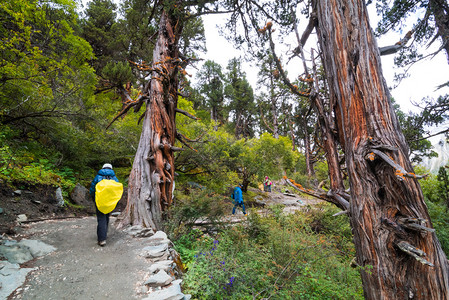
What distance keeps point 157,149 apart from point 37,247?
2.79 m

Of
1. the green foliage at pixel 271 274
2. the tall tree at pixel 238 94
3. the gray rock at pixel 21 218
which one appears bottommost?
the green foliage at pixel 271 274

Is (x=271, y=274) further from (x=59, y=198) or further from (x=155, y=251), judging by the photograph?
(x=59, y=198)

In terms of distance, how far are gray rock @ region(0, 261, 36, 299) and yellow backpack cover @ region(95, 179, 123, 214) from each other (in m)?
1.09

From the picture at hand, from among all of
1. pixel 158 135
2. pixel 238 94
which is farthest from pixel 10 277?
pixel 238 94

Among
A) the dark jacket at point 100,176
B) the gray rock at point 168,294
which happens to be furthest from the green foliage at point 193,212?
the gray rock at point 168,294

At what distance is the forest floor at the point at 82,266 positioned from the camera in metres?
2.11

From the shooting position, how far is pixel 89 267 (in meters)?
2.63

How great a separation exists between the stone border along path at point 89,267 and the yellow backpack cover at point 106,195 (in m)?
0.68

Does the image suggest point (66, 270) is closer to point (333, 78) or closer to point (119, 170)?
point (333, 78)

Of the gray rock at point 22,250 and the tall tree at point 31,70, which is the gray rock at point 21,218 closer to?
the gray rock at point 22,250

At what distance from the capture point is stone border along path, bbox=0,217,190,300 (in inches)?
82.9

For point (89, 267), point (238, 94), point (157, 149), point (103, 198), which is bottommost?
point (89, 267)

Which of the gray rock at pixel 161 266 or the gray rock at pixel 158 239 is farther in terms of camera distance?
the gray rock at pixel 158 239

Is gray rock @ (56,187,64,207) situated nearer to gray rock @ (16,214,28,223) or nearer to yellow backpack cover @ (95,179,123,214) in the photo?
gray rock @ (16,214,28,223)
